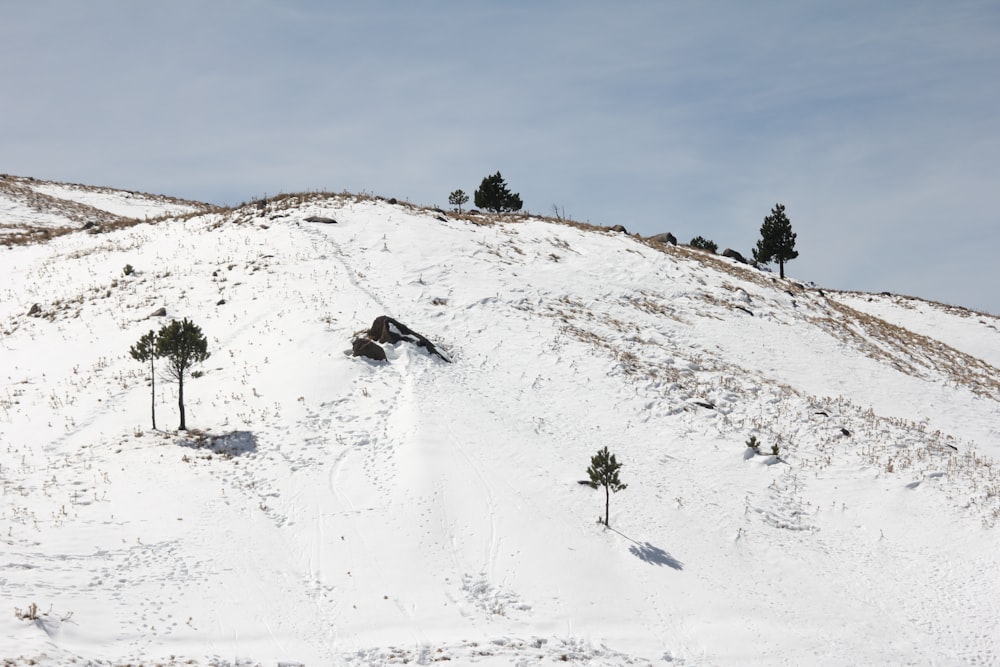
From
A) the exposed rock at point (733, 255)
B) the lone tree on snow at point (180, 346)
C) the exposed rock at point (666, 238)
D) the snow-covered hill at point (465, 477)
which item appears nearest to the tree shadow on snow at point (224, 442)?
the snow-covered hill at point (465, 477)

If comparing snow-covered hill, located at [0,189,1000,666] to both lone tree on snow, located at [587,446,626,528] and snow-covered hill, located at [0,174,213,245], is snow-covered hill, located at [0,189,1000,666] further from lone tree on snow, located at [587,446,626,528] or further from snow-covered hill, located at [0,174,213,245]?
snow-covered hill, located at [0,174,213,245]

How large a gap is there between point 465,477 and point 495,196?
4629 cm

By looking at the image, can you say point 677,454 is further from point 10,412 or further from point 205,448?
point 10,412

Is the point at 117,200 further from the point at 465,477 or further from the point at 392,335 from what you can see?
the point at 465,477

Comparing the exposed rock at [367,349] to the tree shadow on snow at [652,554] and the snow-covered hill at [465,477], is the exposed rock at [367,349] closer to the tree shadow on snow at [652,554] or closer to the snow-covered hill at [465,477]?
the snow-covered hill at [465,477]

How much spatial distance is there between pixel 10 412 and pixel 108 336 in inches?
234

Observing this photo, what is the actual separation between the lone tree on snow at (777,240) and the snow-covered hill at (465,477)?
25589mm

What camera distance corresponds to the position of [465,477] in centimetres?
1652

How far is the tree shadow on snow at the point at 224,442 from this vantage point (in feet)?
55.3

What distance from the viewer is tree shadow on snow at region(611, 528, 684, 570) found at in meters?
14.5

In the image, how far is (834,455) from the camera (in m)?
20.5

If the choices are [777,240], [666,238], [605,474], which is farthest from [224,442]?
[777,240]

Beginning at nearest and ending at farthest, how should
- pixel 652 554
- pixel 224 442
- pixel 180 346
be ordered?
1. pixel 652 554
2. pixel 224 442
3. pixel 180 346

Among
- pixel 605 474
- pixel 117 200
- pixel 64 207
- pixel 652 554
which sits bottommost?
pixel 652 554
